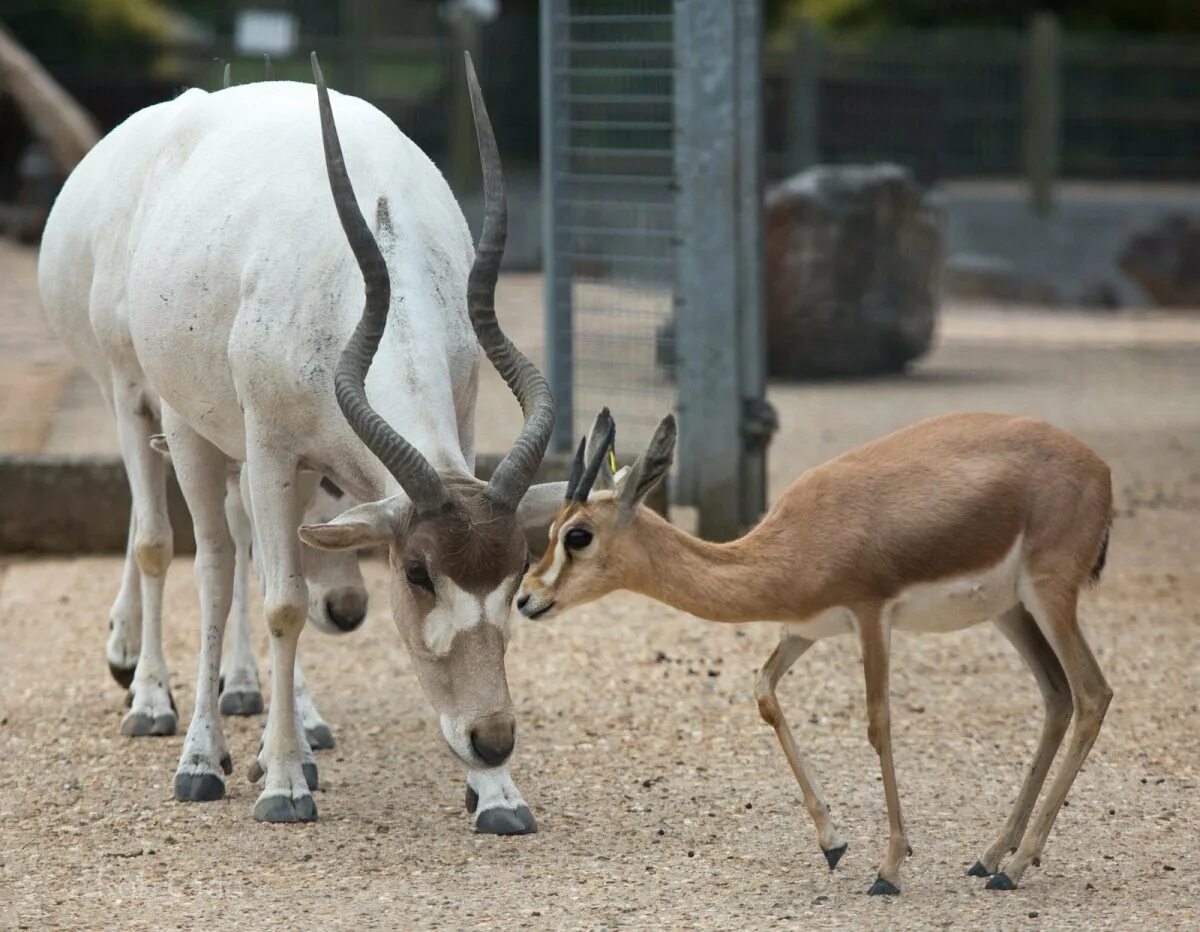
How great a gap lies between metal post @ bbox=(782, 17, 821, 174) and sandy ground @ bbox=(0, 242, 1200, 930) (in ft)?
43.7

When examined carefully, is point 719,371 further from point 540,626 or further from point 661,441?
point 661,441

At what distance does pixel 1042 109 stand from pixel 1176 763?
16960 millimetres

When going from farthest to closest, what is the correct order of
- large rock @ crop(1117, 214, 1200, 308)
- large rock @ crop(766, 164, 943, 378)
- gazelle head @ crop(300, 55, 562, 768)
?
large rock @ crop(1117, 214, 1200, 308) < large rock @ crop(766, 164, 943, 378) < gazelle head @ crop(300, 55, 562, 768)

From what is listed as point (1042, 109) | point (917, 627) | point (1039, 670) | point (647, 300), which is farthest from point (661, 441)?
point (1042, 109)

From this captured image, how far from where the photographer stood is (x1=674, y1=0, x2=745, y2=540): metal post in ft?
28.4

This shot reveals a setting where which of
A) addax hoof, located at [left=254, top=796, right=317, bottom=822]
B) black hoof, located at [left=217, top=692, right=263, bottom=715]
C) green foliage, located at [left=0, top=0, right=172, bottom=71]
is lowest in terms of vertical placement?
black hoof, located at [left=217, top=692, right=263, bottom=715]

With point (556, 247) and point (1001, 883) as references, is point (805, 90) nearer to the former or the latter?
point (556, 247)

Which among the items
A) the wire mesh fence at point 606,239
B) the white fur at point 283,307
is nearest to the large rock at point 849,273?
the wire mesh fence at point 606,239

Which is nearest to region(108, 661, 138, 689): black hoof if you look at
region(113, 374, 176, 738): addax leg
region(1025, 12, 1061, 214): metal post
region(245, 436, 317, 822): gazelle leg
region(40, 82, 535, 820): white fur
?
region(113, 374, 176, 738): addax leg

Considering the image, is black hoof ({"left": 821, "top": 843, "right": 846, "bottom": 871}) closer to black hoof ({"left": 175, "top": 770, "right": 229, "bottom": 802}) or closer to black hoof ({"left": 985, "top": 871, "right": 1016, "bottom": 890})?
black hoof ({"left": 985, "top": 871, "right": 1016, "bottom": 890})

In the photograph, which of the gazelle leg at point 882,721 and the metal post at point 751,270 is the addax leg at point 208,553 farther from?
the metal post at point 751,270

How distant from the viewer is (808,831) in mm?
5016

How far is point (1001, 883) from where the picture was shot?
14.6 ft

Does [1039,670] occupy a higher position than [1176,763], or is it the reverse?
[1039,670]
